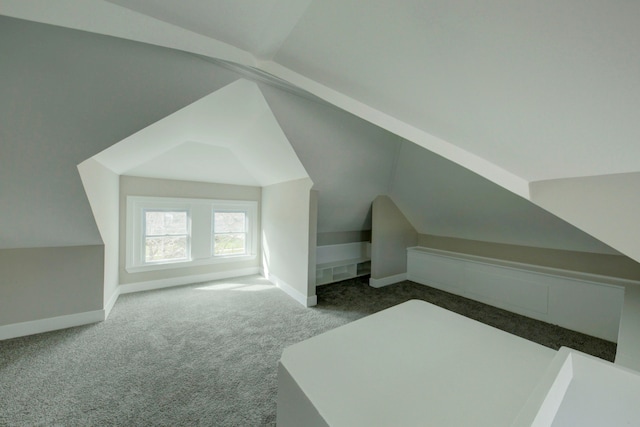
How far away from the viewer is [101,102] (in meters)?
1.65

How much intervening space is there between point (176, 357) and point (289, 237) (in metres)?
1.92

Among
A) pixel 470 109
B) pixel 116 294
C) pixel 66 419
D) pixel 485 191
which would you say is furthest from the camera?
pixel 116 294

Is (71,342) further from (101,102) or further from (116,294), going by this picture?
(101,102)

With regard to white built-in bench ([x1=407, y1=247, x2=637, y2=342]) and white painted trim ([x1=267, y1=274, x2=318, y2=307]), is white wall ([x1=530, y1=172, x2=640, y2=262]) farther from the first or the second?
white painted trim ([x1=267, y1=274, x2=318, y2=307])

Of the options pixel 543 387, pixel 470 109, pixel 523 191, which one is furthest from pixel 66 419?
pixel 523 191

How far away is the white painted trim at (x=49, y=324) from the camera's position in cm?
226

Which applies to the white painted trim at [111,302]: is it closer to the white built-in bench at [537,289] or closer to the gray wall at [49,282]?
the gray wall at [49,282]

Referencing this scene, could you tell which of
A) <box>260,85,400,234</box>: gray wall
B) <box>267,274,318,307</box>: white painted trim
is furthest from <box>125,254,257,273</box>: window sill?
<box>260,85,400,234</box>: gray wall

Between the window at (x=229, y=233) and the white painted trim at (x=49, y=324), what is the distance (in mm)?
1731

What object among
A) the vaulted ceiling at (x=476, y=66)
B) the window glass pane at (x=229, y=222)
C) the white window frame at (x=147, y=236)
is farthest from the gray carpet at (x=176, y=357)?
the vaulted ceiling at (x=476, y=66)

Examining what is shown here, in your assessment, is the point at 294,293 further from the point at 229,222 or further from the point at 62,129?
the point at 62,129

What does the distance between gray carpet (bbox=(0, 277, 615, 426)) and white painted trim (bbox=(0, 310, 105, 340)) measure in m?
0.09

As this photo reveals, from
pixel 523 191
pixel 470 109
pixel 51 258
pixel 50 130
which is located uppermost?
pixel 50 130

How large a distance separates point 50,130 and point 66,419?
1936 millimetres
